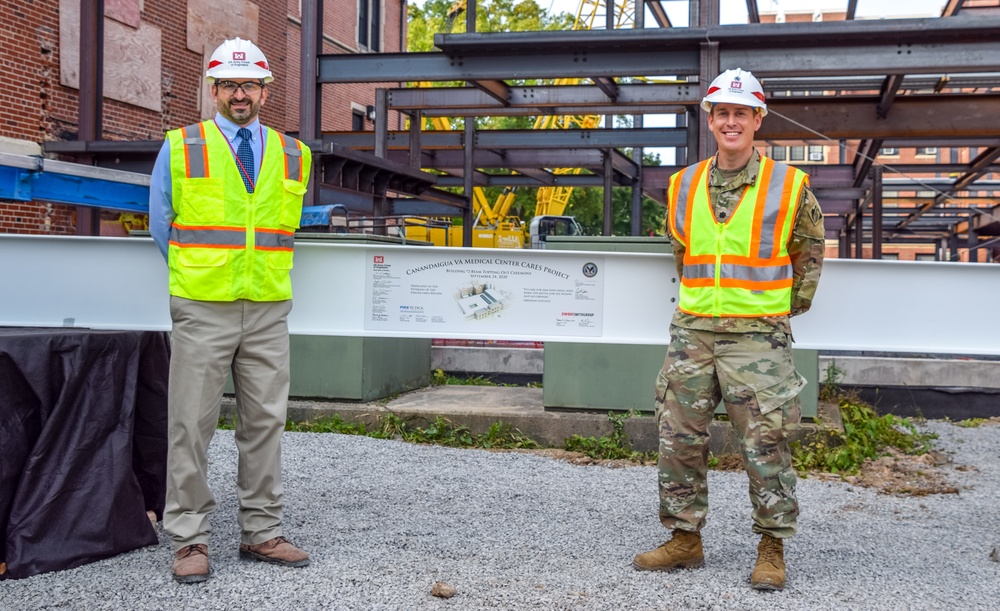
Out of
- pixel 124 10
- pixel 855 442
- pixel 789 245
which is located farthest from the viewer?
pixel 124 10

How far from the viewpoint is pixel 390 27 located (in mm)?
30719

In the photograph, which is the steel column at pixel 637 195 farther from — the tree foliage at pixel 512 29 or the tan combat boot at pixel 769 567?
the tan combat boot at pixel 769 567

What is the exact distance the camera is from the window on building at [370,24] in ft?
95.8

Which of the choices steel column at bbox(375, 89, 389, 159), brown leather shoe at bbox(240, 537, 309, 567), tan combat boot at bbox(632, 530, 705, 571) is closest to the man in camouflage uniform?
tan combat boot at bbox(632, 530, 705, 571)

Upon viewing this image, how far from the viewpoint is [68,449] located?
4.48 m

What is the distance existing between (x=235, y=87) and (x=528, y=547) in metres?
2.56

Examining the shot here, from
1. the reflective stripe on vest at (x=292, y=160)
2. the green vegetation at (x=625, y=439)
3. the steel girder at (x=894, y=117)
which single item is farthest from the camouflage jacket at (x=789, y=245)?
the steel girder at (x=894, y=117)

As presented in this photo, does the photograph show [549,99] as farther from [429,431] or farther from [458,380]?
[429,431]

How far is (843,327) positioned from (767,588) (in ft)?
5.76

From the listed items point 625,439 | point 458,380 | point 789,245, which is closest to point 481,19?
point 458,380

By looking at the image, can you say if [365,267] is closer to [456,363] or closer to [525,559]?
[525,559]

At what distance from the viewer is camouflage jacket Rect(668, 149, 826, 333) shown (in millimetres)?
4301

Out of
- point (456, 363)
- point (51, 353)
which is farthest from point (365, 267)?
point (456, 363)

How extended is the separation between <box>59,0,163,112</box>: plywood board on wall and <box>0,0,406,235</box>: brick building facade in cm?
2
